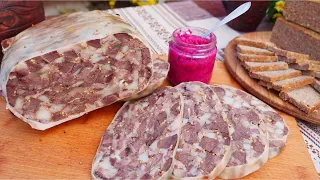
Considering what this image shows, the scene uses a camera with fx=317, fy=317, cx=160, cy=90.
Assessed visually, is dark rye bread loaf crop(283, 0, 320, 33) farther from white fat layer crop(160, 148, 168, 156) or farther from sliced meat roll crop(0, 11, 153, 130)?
white fat layer crop(160, 148, 168, 156)

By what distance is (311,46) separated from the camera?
3326 millimetres

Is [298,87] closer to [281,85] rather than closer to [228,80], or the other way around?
[281,85]

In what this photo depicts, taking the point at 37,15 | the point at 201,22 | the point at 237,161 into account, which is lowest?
the point at 201,22

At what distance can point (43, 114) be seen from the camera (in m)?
2.44

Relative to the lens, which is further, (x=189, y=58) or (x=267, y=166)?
(x=189, y=58)

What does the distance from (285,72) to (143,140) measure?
164cm

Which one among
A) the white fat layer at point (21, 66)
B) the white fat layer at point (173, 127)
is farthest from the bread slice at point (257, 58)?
the white fat layer at point (21, 66)

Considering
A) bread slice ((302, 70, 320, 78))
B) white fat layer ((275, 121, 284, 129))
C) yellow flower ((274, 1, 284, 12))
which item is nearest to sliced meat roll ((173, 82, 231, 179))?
white fat layer ((275, 121, 284, 129))

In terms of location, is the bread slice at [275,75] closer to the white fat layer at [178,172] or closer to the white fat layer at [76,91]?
the white fat layer at [178,172]

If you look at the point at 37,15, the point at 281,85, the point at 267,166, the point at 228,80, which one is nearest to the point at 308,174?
the point at 267,166

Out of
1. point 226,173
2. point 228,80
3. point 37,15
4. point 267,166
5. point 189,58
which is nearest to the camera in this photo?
point 226,173

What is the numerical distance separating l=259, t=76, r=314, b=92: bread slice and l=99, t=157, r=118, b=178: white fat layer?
1660 mm

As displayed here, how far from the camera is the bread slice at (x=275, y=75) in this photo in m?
2.94

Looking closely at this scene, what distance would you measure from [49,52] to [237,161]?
4.90ft
